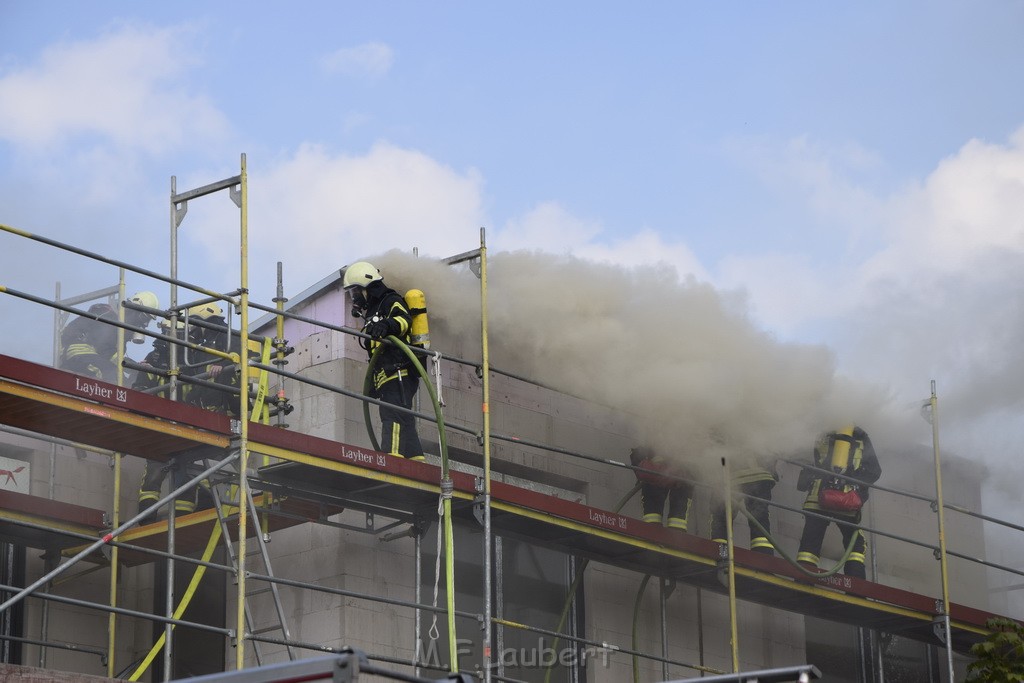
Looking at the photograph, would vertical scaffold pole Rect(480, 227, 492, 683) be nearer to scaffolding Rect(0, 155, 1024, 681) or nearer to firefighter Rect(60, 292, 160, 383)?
scaffolding Rect(0, 155, 1024, 681)

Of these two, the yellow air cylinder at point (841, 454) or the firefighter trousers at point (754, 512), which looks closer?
the firefighter trousers at point (754, 512)

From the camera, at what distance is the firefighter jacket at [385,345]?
14148 millimetres

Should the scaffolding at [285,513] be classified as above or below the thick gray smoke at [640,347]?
below

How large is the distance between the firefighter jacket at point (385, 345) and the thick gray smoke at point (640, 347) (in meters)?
1.58

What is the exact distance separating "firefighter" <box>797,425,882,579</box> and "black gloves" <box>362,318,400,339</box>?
219 inches

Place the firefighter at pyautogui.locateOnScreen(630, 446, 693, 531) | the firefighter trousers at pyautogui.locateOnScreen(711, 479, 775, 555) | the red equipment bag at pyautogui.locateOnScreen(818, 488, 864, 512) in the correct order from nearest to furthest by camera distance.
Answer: the firefighter at pyautogui.locateOnScreen(630, 446, 693, 531) → the firefighter trousers at pyautogui.locateOnScreen(711, 479, 775, 555) → the red equipment bag at pyautogui.locateOnScreen(818, 488, 864, 512)

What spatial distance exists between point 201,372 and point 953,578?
10317mm

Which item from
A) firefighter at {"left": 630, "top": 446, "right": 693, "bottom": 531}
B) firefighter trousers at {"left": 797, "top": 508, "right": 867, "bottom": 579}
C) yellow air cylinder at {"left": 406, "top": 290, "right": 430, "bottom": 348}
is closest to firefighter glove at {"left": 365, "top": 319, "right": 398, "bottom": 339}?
yellow air cylinder at {"left": 406, "top": 290, "right": 430, "bottom": 348}

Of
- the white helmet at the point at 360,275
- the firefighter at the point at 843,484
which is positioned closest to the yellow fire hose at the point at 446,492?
the white helmet at the point at 360,275

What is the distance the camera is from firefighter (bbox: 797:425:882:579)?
17.5 m

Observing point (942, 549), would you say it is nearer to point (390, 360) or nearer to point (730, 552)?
point (730, 552)

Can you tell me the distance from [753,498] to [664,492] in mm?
888

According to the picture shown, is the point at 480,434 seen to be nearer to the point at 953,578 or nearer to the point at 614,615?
the point at 614,615

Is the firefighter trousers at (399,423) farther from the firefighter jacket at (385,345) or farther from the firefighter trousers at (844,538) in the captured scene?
the firefighter trousers at (844,538)
